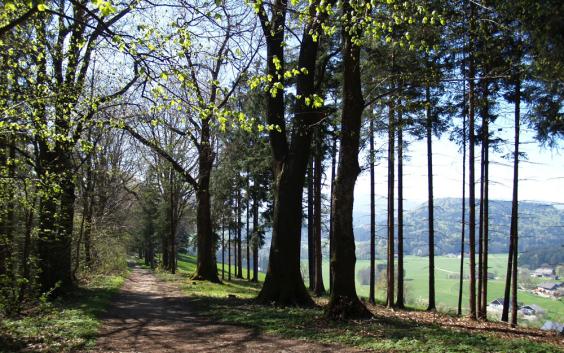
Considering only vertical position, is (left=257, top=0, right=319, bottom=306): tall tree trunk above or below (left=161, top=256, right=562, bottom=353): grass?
above

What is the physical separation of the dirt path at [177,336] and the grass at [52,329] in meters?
0.32

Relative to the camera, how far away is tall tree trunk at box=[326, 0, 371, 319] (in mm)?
9266

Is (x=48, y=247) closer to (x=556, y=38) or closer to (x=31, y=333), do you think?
(x=31, y=333)

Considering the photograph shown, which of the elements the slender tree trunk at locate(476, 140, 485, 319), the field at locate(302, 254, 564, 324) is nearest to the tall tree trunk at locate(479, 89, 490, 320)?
the slender tree trunk at locate(476, 140, 485, 319)

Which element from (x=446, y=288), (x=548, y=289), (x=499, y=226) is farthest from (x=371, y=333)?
(x=446, y=288)

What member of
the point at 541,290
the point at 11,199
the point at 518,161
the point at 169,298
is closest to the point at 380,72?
the point at 518,161

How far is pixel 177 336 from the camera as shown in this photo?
870 centimetres

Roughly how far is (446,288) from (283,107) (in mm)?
98457

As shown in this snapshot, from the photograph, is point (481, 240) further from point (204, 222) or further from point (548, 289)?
point (548, 289)

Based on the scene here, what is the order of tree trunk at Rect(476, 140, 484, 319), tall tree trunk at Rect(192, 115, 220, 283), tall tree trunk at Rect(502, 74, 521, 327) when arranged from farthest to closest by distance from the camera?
tall tree trunk at Rect(192, 115, 220, 283)
tree trunk at Rect(476, 140, 484, 319)
tall tree trunk at Rect(502, 74, 521, 327)

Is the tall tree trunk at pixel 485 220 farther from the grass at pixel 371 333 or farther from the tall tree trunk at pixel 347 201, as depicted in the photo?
the grass at pixel 371 333

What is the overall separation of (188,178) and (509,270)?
616 inches

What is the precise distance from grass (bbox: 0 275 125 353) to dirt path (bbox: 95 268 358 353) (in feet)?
1.05

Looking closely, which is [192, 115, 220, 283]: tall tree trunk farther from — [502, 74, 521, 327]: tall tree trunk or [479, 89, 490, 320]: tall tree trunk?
[502, 74, 521, 327]: tall tree trunk
